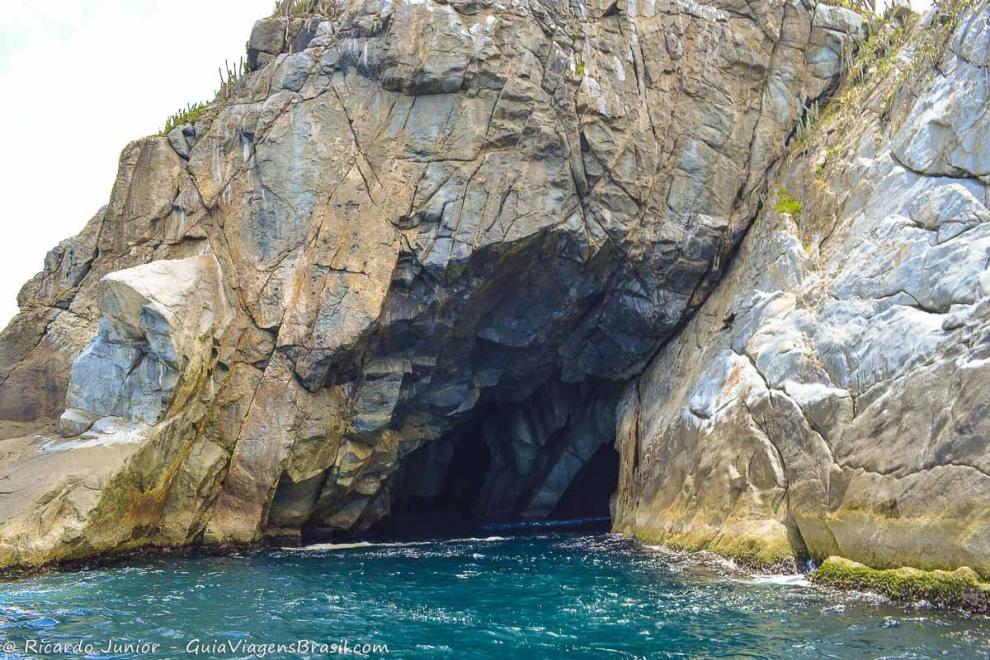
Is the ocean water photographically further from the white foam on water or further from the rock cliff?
the white foam on water

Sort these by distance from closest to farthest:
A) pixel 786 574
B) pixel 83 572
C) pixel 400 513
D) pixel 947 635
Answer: pixel 947 635 → pixel 786 574 → pixel 83 572 → pixel 400 513

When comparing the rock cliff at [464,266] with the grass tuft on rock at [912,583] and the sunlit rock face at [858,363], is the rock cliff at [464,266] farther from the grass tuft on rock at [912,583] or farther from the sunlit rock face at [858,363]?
the grass tuft on rock at [912,583]

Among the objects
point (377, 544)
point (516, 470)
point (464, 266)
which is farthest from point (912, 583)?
point (516, 470)

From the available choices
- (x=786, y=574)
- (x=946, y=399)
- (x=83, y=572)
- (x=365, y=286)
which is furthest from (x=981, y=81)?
(x=83, y=572)

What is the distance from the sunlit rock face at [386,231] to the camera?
25297 mm

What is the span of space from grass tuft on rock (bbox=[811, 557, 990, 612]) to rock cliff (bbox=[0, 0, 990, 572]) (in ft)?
8.73

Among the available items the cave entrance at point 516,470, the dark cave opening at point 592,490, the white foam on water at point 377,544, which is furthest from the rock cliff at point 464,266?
the dark cave opening at point 592,490

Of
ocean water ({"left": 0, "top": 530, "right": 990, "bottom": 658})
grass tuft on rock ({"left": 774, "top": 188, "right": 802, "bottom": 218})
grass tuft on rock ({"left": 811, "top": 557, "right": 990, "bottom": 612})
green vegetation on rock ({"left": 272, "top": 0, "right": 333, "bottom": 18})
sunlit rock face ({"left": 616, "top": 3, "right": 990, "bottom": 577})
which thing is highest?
green vegetation on rock ({"left": 272, "top": 0, "right": 333, "bottom": 18})

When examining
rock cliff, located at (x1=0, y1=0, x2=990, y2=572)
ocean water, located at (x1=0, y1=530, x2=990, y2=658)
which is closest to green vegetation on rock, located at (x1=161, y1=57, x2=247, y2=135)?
rock cliff, located at (x1=0, y1=0, x2=990, y2=572)

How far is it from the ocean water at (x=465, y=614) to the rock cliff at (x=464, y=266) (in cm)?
327

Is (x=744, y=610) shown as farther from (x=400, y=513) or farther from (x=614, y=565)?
(x=400, y=513)

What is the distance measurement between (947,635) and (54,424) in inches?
1047

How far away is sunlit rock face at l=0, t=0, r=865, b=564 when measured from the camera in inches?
996

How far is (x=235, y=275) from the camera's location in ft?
88.2
